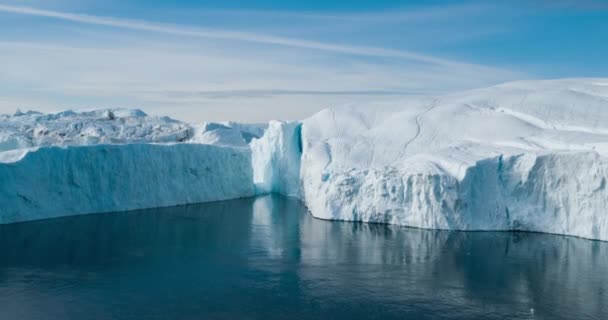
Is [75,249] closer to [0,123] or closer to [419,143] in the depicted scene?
[419,143]


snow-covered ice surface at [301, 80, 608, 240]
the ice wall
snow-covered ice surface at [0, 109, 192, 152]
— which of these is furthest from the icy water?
snow-covered ice surface at [0, 109, 192, 152]

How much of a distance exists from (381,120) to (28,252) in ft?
46.0

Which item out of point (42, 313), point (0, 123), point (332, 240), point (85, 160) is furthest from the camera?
point (0, 123)

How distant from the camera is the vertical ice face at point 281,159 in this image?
89.2 ft

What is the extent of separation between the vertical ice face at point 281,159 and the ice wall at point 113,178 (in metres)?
1.81

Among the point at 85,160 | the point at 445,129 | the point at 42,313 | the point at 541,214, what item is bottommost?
the point at 42,313

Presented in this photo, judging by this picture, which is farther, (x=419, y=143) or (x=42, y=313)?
(x=419, y=143)

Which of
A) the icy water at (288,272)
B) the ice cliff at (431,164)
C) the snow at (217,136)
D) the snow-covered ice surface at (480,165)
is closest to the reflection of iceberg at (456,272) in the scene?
the icy water at (288,272)

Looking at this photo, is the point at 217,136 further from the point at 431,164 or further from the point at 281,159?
the point at 431,164

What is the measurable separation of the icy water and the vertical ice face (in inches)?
328

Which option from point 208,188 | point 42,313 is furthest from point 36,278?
point 208,188

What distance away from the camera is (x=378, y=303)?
10766 millimetres

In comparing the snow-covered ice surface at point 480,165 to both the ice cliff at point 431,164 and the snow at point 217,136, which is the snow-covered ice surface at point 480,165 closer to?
the ice cliff at point 431,164

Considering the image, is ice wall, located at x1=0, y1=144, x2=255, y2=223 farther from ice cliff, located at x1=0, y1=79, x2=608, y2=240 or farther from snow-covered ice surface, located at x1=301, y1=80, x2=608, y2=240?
snow-covered ice surface, located at x1=301, y1=80, x2=608, y2=240
